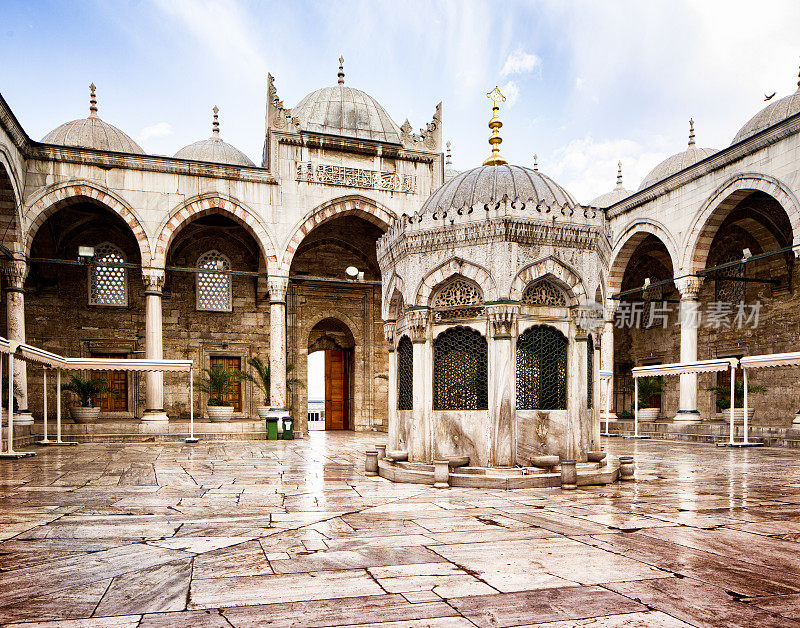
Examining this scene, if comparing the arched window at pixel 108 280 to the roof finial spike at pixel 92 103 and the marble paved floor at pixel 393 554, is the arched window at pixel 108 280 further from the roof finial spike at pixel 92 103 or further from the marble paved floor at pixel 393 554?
the marble paved floor at pixel 393 554

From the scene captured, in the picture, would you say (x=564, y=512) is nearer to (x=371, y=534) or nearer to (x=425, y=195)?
(x=371, y=534)

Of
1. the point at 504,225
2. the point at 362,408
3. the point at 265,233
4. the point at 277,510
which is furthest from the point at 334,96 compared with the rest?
the point at 277,510

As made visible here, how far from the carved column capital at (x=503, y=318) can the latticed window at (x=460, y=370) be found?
22 centimetres

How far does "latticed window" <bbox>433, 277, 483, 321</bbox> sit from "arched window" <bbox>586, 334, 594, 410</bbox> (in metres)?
1.28

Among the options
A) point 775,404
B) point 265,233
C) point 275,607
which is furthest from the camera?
point 775,404

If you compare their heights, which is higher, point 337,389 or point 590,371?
point 590,371

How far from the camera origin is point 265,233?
50.9ft

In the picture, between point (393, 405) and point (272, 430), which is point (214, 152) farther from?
point (393, 405)

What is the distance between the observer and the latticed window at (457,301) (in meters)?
6.73

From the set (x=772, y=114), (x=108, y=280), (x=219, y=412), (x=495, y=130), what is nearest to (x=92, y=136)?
(x=108, y=280)

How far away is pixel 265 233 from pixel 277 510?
36.9 ft

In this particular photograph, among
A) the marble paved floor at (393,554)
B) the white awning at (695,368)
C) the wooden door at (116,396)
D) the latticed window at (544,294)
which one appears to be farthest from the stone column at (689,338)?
the wooden door at (116,396)

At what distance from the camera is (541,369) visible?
6.63 metres

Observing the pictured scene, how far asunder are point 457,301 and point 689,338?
1074 cm
